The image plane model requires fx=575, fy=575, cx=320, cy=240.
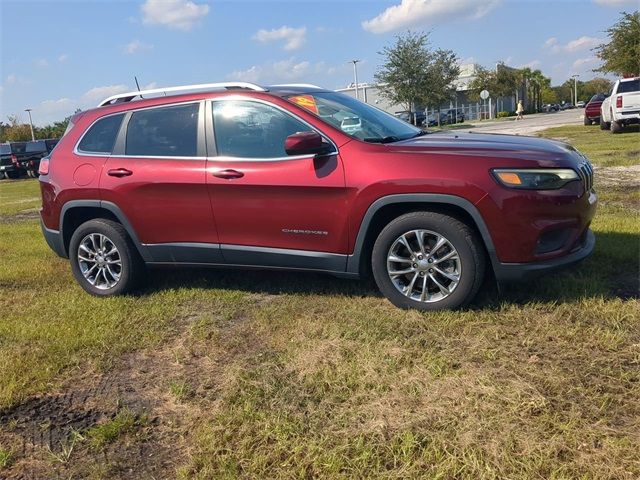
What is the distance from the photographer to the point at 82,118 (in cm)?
535

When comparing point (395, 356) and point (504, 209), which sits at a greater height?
point (504, 209)

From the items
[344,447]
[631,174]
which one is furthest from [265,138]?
[631,174]

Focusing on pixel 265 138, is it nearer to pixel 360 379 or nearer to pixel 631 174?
pixel 360 379

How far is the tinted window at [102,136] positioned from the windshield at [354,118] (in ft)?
5.55

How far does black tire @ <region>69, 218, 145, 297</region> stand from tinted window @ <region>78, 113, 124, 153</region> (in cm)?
64

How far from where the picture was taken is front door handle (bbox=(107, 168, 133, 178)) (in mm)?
4848

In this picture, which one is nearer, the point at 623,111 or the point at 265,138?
the point at 265,138

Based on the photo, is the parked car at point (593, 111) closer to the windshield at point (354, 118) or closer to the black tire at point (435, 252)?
the windshield at point (354, 118)

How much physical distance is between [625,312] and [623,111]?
15.8 metres

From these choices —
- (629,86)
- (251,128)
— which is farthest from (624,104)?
(251,128)

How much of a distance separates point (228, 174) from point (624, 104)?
54.2 ft

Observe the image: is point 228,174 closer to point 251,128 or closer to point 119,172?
point 251,128

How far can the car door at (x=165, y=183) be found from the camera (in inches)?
182

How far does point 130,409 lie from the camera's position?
3.18 metres
